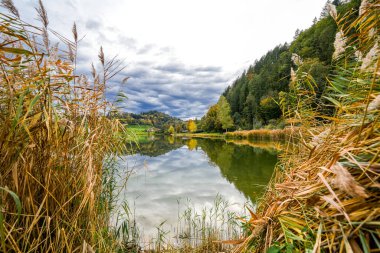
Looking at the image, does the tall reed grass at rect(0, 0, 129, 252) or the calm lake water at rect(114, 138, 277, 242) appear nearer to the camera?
the tall reed grass at rect(0, 0, 129, 252)

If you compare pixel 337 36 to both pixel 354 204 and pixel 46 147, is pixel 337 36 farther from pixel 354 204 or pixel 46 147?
pixel 46 147

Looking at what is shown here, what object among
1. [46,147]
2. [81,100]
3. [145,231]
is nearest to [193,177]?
[145,231]

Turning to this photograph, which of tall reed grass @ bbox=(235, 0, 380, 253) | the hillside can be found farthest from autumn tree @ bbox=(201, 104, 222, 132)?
tall reed grass @ bbox=(235, 0, 380, 253)

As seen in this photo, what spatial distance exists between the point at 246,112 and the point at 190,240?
193ft

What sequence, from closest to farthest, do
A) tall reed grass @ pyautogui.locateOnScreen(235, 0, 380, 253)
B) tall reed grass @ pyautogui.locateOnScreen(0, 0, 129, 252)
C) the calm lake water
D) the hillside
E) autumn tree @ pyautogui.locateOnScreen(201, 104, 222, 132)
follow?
tall reed grass @ pyautogui.locateOnScreen(235, 0, 380, 253) → tall reed grass @ pyautogui.locateOnScreen(0, 0, 129, 252) → the calm lake water → the hillside → autumn tree @ pyautogui.locateOnScreen(201, 104, 222, 132)

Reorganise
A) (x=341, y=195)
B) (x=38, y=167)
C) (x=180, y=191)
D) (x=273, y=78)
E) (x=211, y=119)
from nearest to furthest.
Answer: (x=341, y=195)
(x=38, y=167)
(x=180, y=191)
(x=273, y=78)
(x=211, y=119)

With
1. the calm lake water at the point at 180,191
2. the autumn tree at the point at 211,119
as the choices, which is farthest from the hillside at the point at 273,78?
the calm lake water at the point at 180,191

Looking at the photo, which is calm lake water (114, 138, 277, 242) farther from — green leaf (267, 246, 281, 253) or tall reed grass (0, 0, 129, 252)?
green leaf (267, 246, 281, 253)

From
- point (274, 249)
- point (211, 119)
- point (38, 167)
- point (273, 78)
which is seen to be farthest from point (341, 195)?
point (211, 119)

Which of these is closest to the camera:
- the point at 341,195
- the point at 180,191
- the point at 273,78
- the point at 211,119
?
the point at 341,195

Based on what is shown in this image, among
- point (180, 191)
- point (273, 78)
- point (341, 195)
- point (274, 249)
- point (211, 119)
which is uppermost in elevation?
point (273, 78)

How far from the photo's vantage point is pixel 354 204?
29.7 inches

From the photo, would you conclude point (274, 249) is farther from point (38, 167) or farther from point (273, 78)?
point (273, 78)

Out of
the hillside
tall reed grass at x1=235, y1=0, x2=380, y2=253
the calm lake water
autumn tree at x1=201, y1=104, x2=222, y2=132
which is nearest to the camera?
tall reed grass at x1=235, y1=0, x2=380, y2=253
